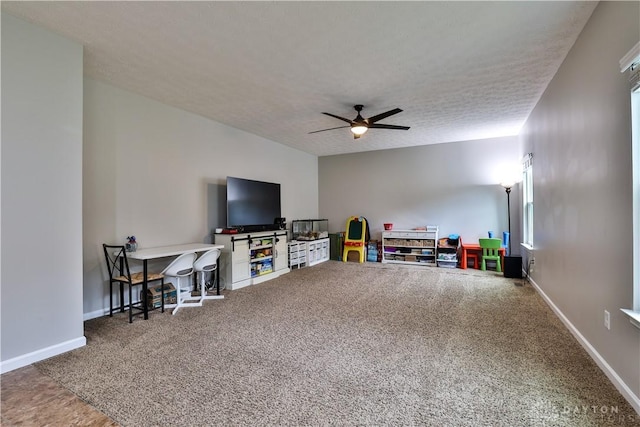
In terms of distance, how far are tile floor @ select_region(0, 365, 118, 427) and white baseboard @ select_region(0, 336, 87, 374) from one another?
81 millimetres

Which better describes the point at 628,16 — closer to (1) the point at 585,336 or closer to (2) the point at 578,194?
(2) the point at 578,194

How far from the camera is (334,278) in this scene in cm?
532

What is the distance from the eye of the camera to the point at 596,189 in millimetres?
2217

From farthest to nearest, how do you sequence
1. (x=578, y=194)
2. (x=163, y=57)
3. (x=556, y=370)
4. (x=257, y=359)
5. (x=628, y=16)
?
1. (x=163, y=57)
2. (x=578, y=194)
3. (x=257, y=359)
4. (x=556, y=370)
5. (x=628, y=16)

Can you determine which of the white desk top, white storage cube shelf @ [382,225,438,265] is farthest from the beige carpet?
white storage cube shelf @ [382,225,438,265]

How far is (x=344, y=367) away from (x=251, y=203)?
3.53 metres

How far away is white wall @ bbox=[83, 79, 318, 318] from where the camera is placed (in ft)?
11.0

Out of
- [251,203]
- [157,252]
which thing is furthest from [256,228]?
[157,252]

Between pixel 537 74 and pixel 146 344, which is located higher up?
pixel 537 74

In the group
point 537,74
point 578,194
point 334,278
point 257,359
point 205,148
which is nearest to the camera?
point 257,359

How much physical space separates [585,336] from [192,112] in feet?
17.2

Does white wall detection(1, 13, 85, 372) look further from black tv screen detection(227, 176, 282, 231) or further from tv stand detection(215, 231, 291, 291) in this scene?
black tv screen detection(227, 176, 282, 231)

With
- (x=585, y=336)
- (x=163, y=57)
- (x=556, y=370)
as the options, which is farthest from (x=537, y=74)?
(x=163, y=57)

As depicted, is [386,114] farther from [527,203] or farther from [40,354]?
[40,354]
